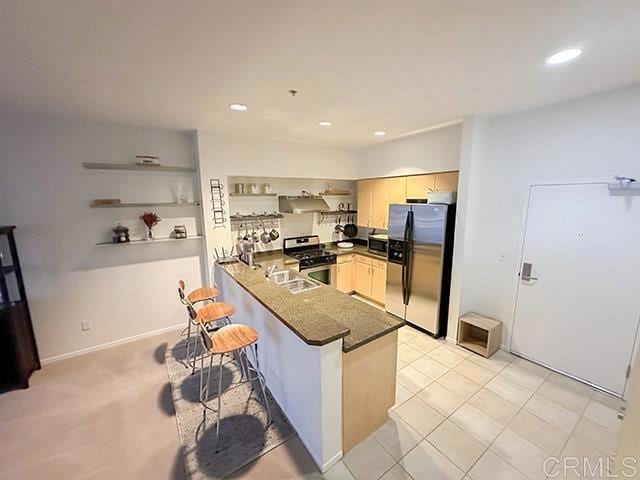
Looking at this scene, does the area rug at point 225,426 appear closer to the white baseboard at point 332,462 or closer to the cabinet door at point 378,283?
the white baseboard at point 332,462

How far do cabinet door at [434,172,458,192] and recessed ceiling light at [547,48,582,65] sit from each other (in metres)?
1.68

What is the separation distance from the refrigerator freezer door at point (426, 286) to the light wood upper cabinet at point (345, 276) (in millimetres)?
1291

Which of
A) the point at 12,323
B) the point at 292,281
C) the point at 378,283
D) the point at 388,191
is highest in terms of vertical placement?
the point at 388,191

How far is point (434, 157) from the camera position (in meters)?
3.56

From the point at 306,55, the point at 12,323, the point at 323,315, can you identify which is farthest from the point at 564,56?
the point at 12,323

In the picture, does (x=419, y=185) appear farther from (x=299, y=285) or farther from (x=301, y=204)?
(x=299, y=285)

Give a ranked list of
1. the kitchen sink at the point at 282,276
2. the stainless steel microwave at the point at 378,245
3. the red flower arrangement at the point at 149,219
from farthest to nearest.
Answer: the stainless steel microwave at the point at 378,245
the red flower arrangement at the point at 149,219
the kitchen sink at the point at 282,276

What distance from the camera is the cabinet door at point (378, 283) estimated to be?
4.27 metres

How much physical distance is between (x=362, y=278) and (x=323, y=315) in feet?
9.24

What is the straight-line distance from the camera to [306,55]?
1.59m

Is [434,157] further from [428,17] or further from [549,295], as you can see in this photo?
[428,17]

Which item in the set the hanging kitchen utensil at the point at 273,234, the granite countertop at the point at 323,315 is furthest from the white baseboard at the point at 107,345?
the hanging kitchen utensil at the point at 273,234

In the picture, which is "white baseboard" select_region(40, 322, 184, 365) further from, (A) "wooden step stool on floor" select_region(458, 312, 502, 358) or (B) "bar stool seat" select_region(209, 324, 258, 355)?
(A) "wooden step stool on floor" select_region(458, 312, 502, 358)

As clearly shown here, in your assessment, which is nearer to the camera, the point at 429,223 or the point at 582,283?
the point at 582,283
